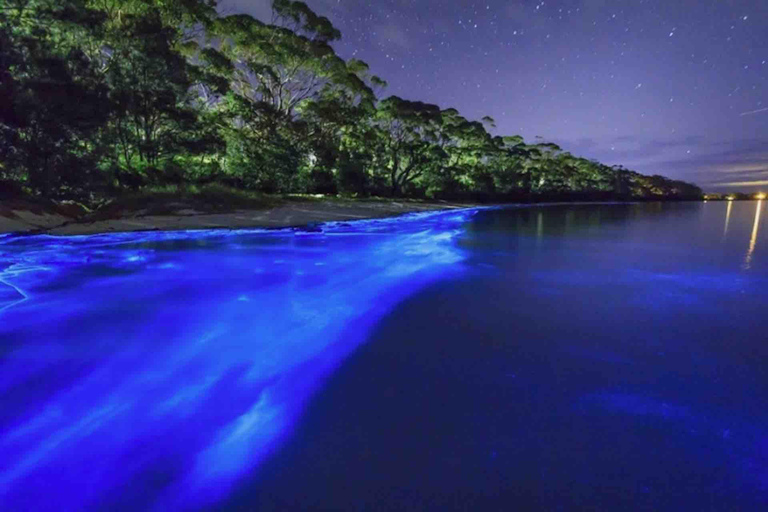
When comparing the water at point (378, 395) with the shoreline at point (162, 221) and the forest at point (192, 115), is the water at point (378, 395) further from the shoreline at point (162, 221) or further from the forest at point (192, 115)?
the forest at point (192, 115)

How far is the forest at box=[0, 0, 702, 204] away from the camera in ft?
38.5

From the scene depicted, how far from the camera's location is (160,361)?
11.6 ft

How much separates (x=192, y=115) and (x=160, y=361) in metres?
16.9

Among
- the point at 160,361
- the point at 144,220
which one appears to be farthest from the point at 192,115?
the point at 160,361

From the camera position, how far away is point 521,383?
121 inches

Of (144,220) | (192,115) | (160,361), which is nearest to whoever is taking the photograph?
(160,361)

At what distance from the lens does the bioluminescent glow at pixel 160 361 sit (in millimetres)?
2105

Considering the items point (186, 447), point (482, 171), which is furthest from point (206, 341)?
point (482, 171)

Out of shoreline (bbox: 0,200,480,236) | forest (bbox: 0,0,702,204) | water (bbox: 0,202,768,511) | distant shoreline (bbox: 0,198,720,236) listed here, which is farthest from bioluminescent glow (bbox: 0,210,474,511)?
forest (bbox: 0,0,702,204)

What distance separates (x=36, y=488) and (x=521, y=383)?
3094mm

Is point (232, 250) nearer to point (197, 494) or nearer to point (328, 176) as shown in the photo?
point (197, 494)

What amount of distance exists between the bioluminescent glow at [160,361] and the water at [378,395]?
0.02m

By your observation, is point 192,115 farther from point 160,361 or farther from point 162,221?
point 160,361

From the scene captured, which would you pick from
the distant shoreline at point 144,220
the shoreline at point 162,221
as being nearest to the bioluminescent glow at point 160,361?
the shoreline at point 162,221
